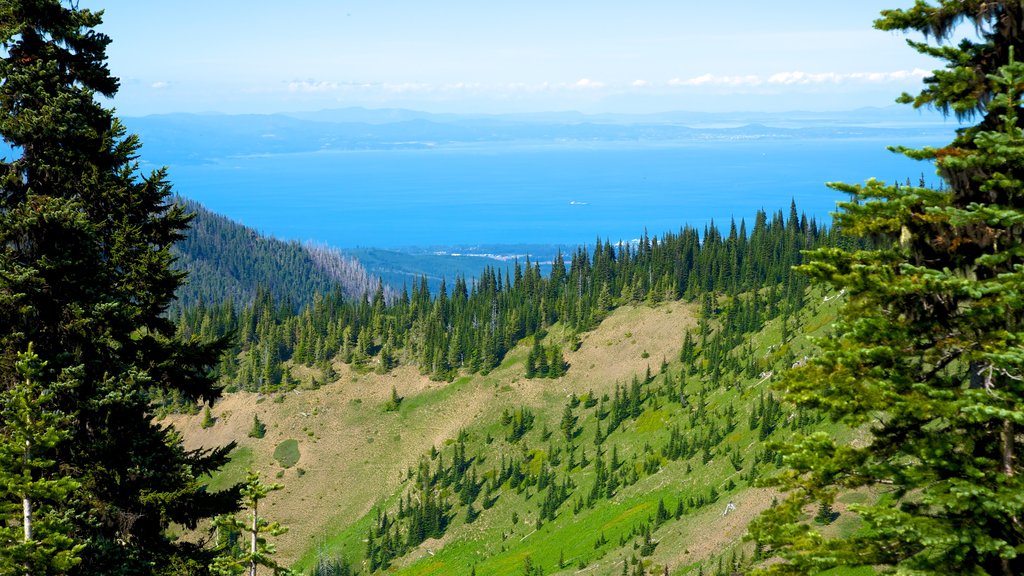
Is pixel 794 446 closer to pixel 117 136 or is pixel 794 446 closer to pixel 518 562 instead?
pixel 117 136

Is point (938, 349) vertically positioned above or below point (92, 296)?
below

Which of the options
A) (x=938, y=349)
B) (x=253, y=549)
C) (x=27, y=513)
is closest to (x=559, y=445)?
(x=253, y=549)

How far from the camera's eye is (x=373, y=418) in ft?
618

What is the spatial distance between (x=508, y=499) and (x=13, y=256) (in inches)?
5716

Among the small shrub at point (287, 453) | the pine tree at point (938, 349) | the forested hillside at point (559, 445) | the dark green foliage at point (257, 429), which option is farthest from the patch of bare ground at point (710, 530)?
the dark green foliage at point (257, 429)

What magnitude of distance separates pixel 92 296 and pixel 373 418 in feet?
577

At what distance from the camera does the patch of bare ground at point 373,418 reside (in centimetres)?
16662

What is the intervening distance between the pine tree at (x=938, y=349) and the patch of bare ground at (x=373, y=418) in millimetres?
155320

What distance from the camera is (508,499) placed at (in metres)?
155

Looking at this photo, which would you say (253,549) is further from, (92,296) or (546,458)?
(546,458)

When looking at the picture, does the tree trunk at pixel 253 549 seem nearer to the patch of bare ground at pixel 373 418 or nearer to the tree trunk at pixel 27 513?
the tree trunk at pixel 27 513

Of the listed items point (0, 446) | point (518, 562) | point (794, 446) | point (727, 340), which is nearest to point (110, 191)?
point (0, 446)

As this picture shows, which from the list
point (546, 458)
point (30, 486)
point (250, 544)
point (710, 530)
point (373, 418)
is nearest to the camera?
point (30, 486)

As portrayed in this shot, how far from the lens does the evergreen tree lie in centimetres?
1653
